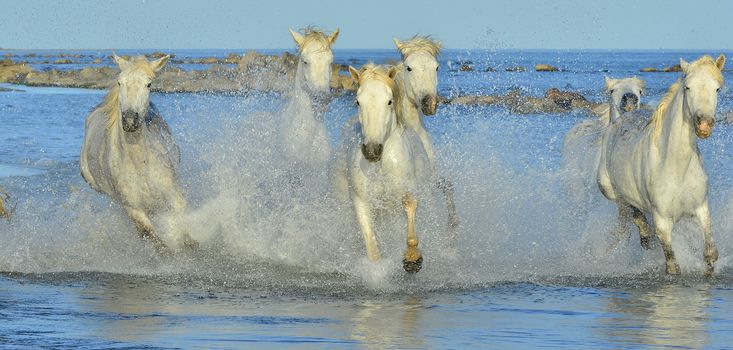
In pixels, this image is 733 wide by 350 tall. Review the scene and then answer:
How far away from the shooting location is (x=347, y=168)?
30.5ft

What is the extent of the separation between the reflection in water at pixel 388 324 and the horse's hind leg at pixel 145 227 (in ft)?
7.88

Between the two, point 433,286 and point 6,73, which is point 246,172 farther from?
point 6,73

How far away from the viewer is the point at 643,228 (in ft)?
33.6

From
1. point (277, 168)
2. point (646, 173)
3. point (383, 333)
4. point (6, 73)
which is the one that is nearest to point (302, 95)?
point (277, 168)

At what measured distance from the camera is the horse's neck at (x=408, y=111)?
9617 mm

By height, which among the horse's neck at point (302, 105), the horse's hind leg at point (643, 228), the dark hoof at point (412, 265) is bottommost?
the dark hoof at point (412, 265)

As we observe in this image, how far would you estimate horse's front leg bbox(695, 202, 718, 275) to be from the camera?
894 cm

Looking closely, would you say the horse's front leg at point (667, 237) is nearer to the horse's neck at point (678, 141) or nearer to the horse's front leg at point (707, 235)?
the horse's front leg at point (707, 235)

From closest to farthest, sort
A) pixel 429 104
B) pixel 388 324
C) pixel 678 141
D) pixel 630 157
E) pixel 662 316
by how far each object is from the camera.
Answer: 1. pixel 388 324
2. pixel 662 316
3. pixel 678 141
4. pixel 429 104
5. pixel 630 157

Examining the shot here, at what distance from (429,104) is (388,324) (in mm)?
2405

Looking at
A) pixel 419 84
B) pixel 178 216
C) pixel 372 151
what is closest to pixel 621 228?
pixel 419 84

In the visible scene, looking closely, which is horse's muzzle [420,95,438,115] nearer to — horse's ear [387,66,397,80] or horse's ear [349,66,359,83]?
horse's ear [387,66,397,80]
